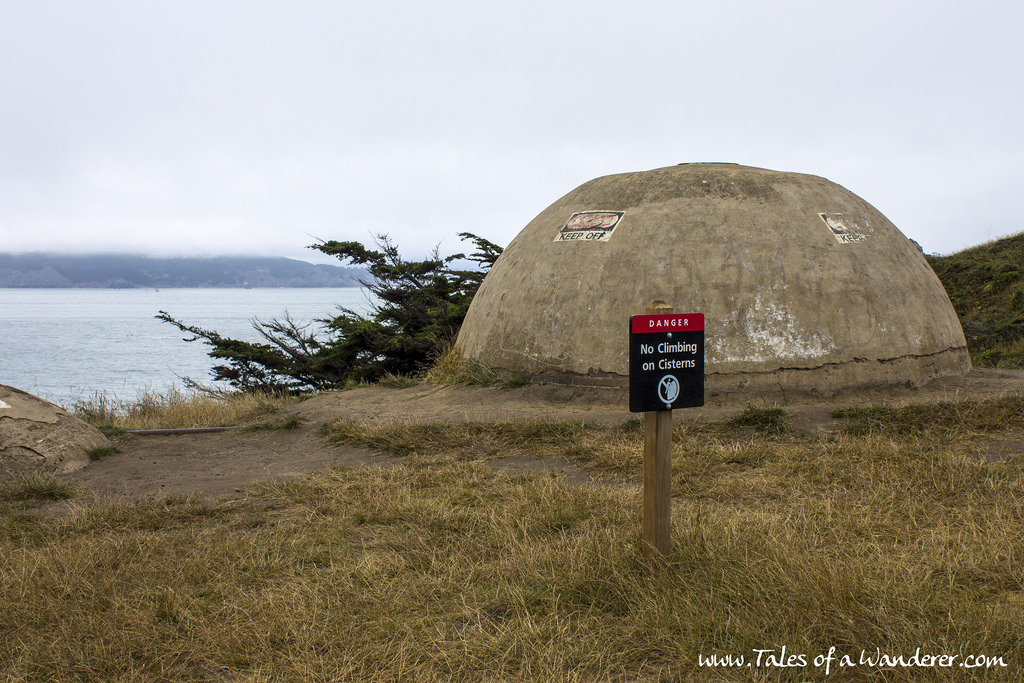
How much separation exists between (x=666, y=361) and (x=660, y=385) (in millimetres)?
122

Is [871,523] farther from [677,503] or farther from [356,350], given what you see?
[356,350]

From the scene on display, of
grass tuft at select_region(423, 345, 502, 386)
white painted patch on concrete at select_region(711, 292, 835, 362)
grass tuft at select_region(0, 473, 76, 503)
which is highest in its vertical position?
white painted patch on concrete at select_region(711, 292, 835, 362)

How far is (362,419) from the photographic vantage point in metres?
8.44

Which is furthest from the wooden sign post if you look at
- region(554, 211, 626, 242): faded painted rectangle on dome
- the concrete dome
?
region(554, 211, 626, 242): faded painted rectangle on dome

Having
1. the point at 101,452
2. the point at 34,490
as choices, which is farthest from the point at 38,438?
the point at 34,490

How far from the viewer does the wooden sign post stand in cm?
363

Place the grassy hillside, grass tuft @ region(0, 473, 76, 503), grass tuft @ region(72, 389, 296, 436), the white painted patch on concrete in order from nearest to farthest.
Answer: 1. grass tuft @ region(0, 473, 76, 503)
2. the white painted patch on concrete
3. grass tuft @ region(72, 389, 296, 436)
4. the grassy hillside

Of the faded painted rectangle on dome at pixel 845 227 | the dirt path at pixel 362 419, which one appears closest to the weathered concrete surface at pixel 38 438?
the dirt path at pixel 362 419

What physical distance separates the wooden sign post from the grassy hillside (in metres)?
11.3

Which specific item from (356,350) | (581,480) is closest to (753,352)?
(581,480)

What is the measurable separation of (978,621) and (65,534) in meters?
4.93

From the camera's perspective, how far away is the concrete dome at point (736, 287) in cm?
795

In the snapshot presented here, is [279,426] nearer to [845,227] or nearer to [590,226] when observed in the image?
[590,226]

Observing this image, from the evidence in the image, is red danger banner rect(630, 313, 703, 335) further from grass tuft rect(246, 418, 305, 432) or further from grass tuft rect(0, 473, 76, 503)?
grass tuft rect(246, 418, 305, 432)
